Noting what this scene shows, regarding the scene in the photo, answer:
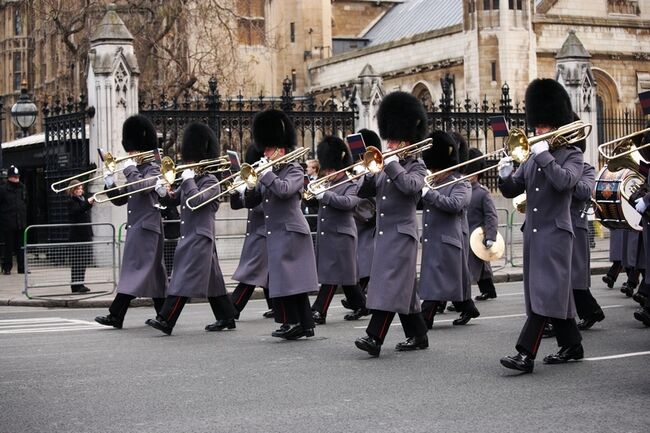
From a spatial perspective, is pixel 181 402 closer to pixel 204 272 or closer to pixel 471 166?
pixel 204 272

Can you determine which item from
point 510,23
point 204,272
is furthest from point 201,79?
point 204,272

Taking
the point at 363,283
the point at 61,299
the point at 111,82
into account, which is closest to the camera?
the point at 363,283

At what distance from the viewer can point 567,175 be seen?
9.52 m

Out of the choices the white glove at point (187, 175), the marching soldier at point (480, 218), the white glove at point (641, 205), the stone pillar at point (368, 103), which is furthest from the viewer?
the stone pillar at point (368, 103)

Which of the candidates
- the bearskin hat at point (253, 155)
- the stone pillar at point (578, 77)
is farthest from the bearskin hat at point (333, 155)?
the stone pillar at point (578, 77)

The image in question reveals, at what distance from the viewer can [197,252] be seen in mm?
12500

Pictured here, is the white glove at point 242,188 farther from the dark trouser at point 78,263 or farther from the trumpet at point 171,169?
the dark trouser at point 78,263

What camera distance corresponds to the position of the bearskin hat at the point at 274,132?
1198 centimetres

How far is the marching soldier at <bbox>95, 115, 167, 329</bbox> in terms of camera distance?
42.0 ft

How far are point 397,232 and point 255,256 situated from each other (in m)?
3.06

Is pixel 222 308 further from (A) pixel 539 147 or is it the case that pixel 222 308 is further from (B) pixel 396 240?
(A) pixel 539 147

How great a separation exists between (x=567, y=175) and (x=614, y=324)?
11.7 feet

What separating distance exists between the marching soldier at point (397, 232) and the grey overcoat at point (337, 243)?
2584 mm

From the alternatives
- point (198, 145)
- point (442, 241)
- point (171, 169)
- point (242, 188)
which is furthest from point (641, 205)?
point (171, 169)
